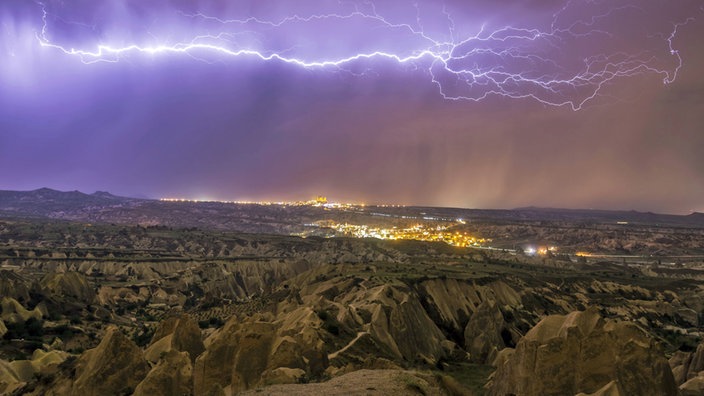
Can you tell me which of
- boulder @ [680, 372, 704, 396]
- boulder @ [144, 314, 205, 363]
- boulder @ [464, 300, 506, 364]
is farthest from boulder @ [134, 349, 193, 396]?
boulder @ [464, 300, 506, 364]

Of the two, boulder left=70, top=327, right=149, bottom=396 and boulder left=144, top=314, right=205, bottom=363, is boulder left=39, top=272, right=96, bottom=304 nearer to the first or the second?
boulder left=144, top=314, right=205, bottom=363

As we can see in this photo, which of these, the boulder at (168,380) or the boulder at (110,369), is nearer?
the boulder at (168,380)

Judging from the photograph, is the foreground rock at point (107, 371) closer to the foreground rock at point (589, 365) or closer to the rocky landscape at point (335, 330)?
the rocky landscape at point (335, 330)

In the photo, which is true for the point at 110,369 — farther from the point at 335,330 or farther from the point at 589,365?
the point at 589,365

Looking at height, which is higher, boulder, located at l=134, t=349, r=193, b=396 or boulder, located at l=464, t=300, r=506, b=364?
boulder, located at l=134, t=349, r=193, b=396

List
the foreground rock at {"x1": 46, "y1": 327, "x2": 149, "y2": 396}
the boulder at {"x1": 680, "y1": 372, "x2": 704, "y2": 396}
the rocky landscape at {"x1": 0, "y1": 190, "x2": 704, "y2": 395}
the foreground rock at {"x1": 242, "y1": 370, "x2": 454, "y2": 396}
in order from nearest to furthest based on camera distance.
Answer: the foreground rock at {"x1": 242, "y1": 370, "x2": 454, "y2": 396}
the rocky landscape at {"x1": 0, "y1": 190, "x2": 704, "y2": 395}
the boulder at {"x1": 680, "y1": 372, "x2": 704, "y2": 396}
the foreground rock at {"x1": 46, "y1": 327, "x2": 149, "y2": 396}

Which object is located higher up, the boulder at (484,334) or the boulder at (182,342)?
the boulder at (182,342)

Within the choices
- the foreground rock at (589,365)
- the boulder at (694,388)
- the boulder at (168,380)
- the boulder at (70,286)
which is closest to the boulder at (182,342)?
the boulder at (168,380)
